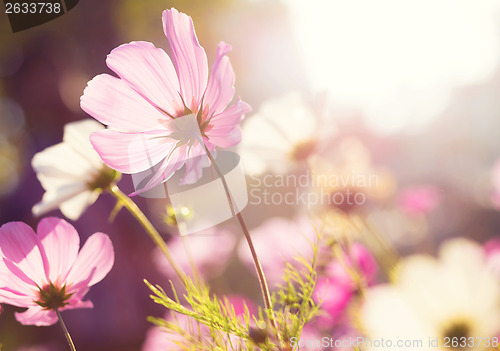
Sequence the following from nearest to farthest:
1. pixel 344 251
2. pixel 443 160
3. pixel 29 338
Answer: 1. pixel 344 251
2. pixel 29 338
3. pixel 443 160

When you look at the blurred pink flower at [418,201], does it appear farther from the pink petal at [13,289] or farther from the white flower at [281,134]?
the pink petal at [13,289]

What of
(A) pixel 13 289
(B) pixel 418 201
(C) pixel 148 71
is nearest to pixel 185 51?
(C) pixel 148 71

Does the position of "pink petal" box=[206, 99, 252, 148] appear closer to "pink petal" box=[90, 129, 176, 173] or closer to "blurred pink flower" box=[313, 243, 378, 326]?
"pink petal" box=[90, 129, 176, 173]

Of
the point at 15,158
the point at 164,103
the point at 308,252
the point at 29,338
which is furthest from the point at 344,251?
the point at 29,338

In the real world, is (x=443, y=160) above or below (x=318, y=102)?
below

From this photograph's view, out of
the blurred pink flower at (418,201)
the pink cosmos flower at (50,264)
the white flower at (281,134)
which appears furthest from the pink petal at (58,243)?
the blurred pink flower at (418,201)

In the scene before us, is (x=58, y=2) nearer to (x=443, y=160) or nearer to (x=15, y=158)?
(x=15, y=158)

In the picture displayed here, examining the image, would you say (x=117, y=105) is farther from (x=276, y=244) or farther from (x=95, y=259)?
(x=276, y=244)
